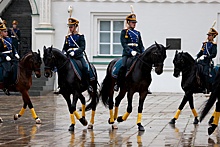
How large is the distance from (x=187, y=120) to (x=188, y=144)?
4683 millimetres

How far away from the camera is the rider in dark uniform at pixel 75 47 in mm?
14142

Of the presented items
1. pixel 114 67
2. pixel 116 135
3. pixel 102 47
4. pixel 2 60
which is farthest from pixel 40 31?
pixel 116 135

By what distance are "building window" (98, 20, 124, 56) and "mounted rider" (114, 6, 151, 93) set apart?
43.1 ft

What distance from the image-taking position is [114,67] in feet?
47.8

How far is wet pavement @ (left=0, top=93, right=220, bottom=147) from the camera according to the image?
1198 cm

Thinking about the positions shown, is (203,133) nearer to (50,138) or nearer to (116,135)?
(116,135)

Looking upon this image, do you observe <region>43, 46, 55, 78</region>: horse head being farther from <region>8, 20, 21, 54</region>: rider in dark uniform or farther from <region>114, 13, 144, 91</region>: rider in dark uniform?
<region>8, 20, 21, 54</region>: rider in dark uniform

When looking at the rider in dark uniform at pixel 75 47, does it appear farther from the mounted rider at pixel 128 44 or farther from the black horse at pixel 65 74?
the mounted rider at pixel 128 44

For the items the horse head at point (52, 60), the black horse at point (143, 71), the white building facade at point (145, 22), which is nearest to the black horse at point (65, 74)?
the horse head at point (52, 60)

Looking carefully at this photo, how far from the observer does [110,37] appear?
1096 inches

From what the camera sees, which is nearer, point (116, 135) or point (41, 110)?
point (116, 135)

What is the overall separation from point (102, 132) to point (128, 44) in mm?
2203

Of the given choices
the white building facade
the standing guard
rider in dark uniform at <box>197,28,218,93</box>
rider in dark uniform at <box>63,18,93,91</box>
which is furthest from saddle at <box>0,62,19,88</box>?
the white building facade

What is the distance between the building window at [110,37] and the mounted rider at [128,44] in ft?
43.1
